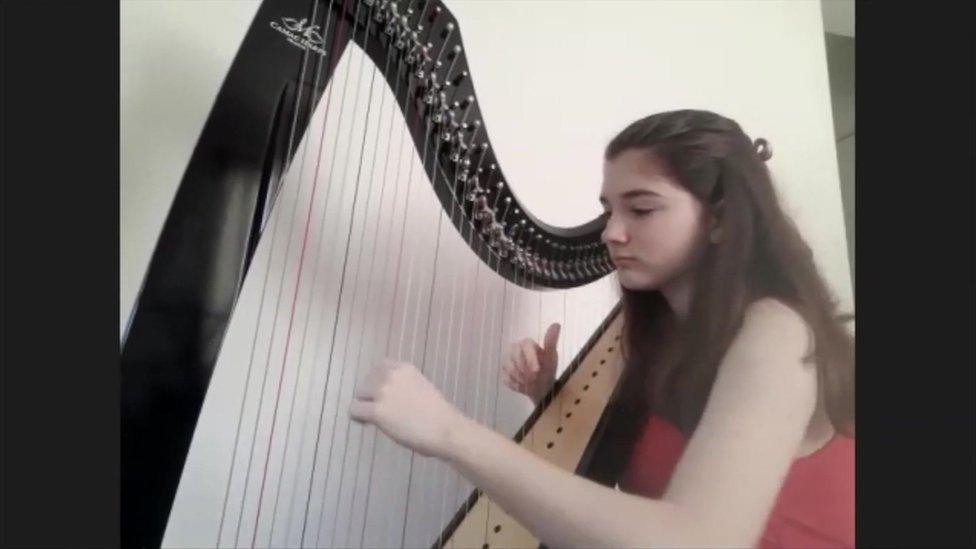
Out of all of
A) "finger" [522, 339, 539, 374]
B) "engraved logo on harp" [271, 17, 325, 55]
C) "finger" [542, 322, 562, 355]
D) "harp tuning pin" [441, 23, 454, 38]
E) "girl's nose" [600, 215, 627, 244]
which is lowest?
"finger" [522, 339, 539, 374]

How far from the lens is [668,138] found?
111 centimetres

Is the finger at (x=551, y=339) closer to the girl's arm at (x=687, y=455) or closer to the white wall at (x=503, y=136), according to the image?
the white wall at (x=503, y=136)

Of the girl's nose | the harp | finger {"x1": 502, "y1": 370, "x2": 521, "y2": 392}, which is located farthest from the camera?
the girl's nose

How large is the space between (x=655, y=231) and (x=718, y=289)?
4.5 inches

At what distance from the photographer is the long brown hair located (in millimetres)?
1016

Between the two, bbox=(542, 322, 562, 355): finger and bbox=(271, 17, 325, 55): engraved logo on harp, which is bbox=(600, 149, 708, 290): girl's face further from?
bbox=(271, 17, 325, 55): engraved logo on harp

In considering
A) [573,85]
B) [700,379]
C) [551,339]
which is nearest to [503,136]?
[573,85]

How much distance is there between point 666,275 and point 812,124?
48 centimetres

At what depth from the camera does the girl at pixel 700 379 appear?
2.81 ft

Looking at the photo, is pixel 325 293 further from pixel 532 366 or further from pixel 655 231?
pixel 655 231

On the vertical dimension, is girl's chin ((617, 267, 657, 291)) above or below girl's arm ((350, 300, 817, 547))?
above

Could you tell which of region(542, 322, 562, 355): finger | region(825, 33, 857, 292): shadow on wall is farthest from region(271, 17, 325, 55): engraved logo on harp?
region(825, 33, 857, 292): shadow on wall

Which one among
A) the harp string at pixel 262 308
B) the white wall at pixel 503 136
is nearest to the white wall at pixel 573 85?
the white wall at pixel 503 136
